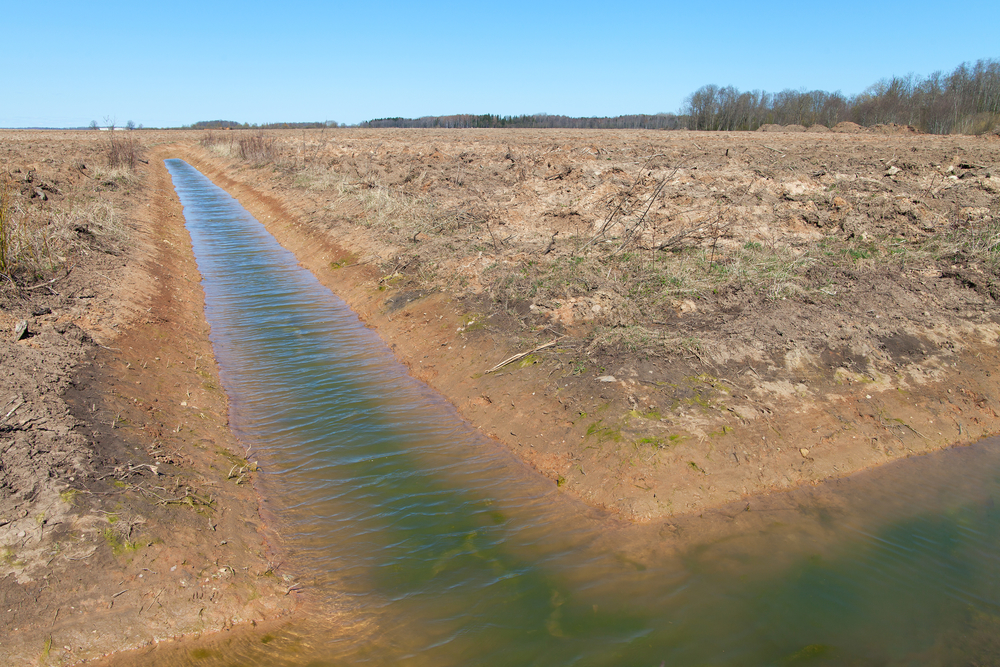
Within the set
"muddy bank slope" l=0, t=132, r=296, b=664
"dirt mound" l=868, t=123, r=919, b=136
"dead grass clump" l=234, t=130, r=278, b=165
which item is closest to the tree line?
"dirt mound" l=868, t=123, r=919, b=136

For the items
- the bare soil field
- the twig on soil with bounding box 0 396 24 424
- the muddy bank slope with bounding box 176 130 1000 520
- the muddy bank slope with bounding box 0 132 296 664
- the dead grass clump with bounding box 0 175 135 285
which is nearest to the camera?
the muddy bank slope with bounding box 0 132 296 664

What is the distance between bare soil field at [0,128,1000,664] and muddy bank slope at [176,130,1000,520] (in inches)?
1.7

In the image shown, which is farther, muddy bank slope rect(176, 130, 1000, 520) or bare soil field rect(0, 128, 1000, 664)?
muddy bank slope rect(176, 130, 1000, 520)

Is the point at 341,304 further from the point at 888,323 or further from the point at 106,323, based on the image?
the point at 888,323

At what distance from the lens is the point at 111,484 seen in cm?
508

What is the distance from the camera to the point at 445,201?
52.7 feet

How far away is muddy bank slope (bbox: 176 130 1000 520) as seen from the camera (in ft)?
21.0

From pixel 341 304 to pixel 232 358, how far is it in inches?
122

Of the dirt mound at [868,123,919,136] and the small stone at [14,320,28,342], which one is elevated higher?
the dirt mound at [868,123,919,136]

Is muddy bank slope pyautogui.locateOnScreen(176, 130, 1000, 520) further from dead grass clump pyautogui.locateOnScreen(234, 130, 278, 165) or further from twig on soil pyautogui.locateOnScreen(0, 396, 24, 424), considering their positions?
dead grass clump pyautogui.locateOnScreen(234, 130, 278, 165)

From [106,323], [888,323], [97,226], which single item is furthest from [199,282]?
[888,323]

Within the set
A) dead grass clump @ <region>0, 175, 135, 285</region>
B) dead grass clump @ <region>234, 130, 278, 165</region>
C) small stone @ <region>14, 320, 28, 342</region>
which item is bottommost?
small stone @ <region>14, 320, 28, 342</region>

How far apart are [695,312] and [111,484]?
24.8 ft

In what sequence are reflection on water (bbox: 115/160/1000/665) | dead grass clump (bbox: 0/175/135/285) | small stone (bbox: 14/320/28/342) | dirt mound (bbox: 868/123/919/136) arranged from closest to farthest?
1. reflection on water (bbox: 115/160/1000/665)
2. small stone (bbox: 14/320/28/342)
3. dead grass clump (bbox: 0/175/135/285)
4. dirt mound (bbox: 868/123/919/136)
